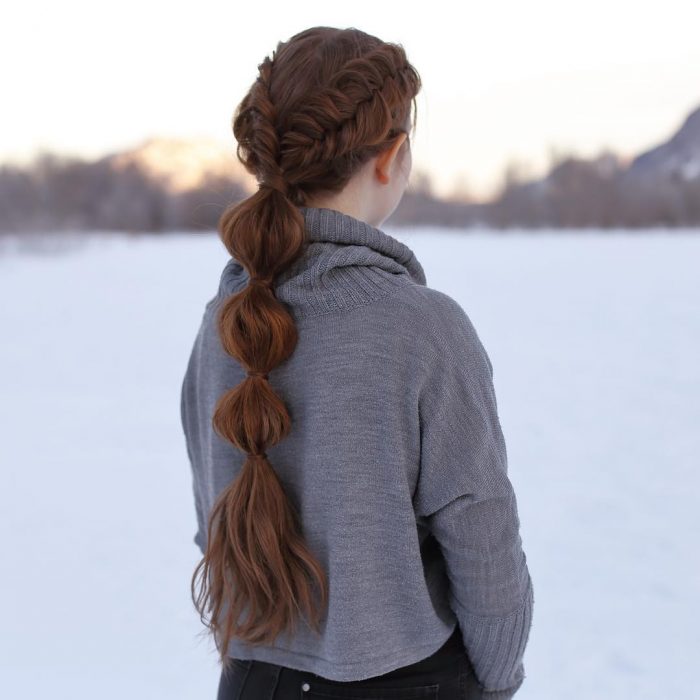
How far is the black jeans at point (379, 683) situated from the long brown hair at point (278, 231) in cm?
7

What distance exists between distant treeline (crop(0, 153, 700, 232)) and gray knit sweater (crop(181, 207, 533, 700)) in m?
15.9

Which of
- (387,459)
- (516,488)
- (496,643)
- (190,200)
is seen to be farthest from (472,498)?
(190,200)

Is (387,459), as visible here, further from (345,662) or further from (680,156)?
(680,156)


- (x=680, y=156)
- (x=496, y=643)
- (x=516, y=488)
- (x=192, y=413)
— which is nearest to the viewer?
(x=496, y=643)

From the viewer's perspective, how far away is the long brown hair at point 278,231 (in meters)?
0.89

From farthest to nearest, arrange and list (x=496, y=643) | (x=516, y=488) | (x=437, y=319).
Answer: (x=516, y=488) < (x=496, y=643) < (x=437, y=319)

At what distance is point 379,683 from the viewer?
3.21 ft

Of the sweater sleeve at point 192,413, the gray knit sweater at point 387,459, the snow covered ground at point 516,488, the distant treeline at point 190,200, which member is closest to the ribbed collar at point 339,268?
the gray knit sweater at point 387,459

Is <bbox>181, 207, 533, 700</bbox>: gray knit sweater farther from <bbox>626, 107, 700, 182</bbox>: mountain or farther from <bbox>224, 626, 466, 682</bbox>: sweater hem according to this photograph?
<bbox>626, 107, 700, 182</bbox>: mountain

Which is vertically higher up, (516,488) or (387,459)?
(387,459)

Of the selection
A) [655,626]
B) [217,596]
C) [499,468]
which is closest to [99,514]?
[655,626]

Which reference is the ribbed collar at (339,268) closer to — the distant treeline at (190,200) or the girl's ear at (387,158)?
the girl's ear at (387,158)

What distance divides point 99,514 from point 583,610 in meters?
2.02

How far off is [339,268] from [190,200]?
18.2 meters
